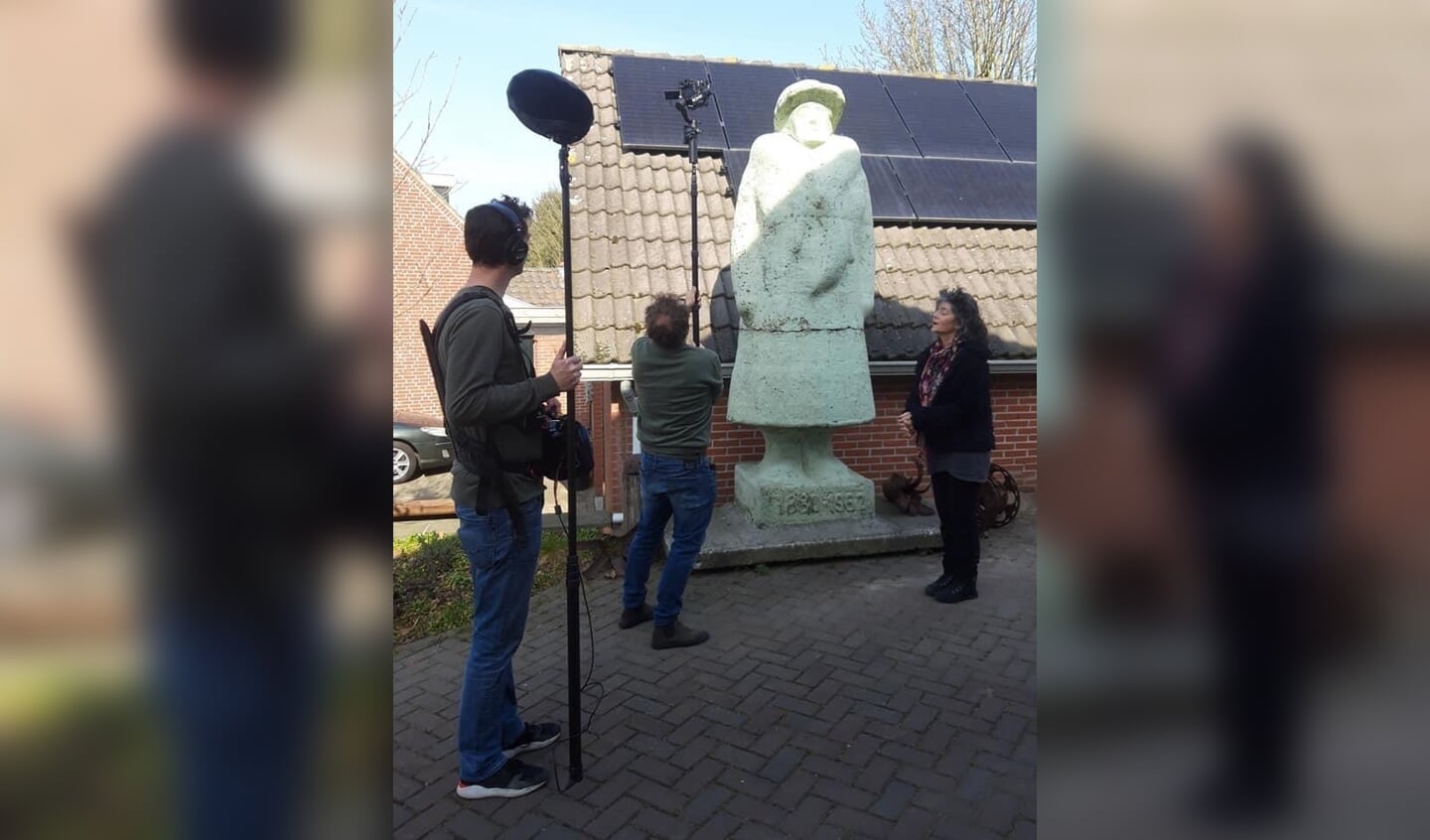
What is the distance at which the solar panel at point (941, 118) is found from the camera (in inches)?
408

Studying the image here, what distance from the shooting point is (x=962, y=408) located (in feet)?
17.0

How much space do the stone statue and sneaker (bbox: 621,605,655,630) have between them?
1.64m

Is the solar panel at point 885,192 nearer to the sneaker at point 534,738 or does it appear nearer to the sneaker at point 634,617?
the sneaker at point 634,617

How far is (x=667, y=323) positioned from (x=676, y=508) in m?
1.07

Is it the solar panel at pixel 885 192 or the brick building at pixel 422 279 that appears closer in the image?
the solar panel at pixel 885 192

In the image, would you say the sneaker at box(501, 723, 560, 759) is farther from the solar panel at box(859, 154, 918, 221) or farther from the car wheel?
the car wheel

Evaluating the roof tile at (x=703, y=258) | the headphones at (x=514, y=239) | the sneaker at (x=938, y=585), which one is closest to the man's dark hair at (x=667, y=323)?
the headphones at (x=514, y=239)

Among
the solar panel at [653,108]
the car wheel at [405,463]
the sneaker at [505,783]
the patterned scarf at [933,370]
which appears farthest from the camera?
the car wheel at [405,463]
